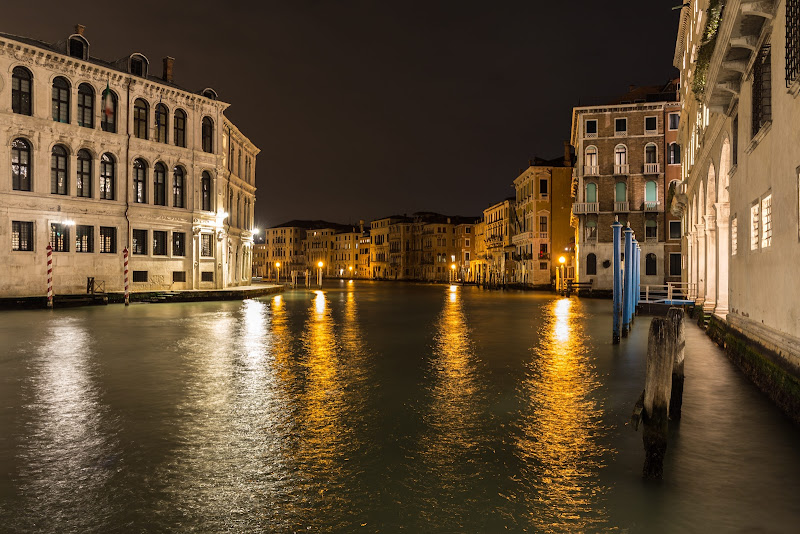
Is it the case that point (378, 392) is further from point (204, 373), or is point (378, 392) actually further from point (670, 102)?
point (670, 102)

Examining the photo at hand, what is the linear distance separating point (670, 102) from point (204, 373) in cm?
4690

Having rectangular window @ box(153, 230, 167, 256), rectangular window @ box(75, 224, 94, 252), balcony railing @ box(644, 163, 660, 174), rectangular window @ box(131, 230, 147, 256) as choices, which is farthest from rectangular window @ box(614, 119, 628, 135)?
rectangular window @ box(75, 224, 94, 252)

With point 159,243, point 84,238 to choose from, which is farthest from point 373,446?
point 159,243

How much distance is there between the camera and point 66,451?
6.18 metres

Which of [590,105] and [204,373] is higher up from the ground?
[590,105]

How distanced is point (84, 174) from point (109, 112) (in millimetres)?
3547

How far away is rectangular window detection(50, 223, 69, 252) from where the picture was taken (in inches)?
1253

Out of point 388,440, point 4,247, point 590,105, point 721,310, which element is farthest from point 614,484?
point 590,105

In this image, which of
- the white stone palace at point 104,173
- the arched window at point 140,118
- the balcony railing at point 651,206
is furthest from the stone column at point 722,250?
the balcony railing at point 651,206

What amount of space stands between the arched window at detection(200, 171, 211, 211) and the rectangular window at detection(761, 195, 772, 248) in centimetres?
3476

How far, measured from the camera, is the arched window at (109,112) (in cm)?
3334

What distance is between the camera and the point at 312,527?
14.6 feet

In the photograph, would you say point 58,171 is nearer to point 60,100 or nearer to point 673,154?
point 60,100

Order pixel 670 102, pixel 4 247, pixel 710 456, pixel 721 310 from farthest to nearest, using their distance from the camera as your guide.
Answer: pixel 670 102 → pixel 4 247 → pixel 721 310 → pixel 710 456
